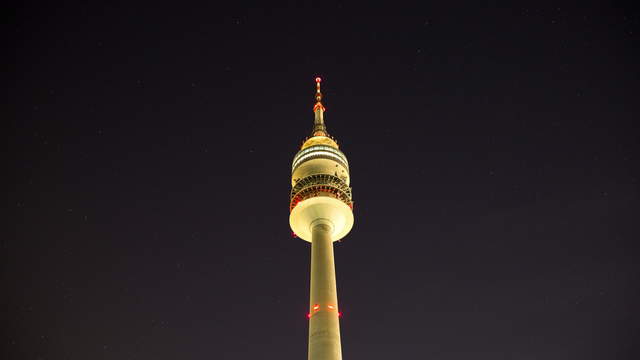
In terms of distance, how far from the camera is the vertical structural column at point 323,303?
194 feet

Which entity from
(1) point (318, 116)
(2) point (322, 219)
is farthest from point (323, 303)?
(1) point (318, 116)

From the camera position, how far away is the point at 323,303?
62.8 m

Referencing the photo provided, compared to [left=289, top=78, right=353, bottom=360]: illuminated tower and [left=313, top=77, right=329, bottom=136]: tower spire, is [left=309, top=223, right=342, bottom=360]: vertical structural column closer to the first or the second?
[left=289, top=78, right=353, bottom=360]: illuminated tower

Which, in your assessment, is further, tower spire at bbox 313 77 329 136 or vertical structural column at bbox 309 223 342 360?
tower spire at bbox 313 77 329 136

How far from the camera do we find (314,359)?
58469 mm

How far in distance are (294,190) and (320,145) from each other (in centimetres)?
765

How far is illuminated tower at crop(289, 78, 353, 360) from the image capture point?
60.6 meters

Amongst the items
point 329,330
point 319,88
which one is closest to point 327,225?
point 329,330

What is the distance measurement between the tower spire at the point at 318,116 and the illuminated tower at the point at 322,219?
10.6 feet

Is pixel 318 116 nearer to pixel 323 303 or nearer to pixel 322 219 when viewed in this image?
pixel 322 219

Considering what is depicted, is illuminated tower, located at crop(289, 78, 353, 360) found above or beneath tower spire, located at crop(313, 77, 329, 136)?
beneath

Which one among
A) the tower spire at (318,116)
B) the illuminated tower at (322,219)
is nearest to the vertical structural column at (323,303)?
the illuminated tower at (322,219)

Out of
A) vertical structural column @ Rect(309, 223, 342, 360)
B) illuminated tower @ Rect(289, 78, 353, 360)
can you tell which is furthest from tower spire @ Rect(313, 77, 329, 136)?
vertical structural column @ Rect(309, 223, 342, 360)

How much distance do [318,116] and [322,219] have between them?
2429 cm
